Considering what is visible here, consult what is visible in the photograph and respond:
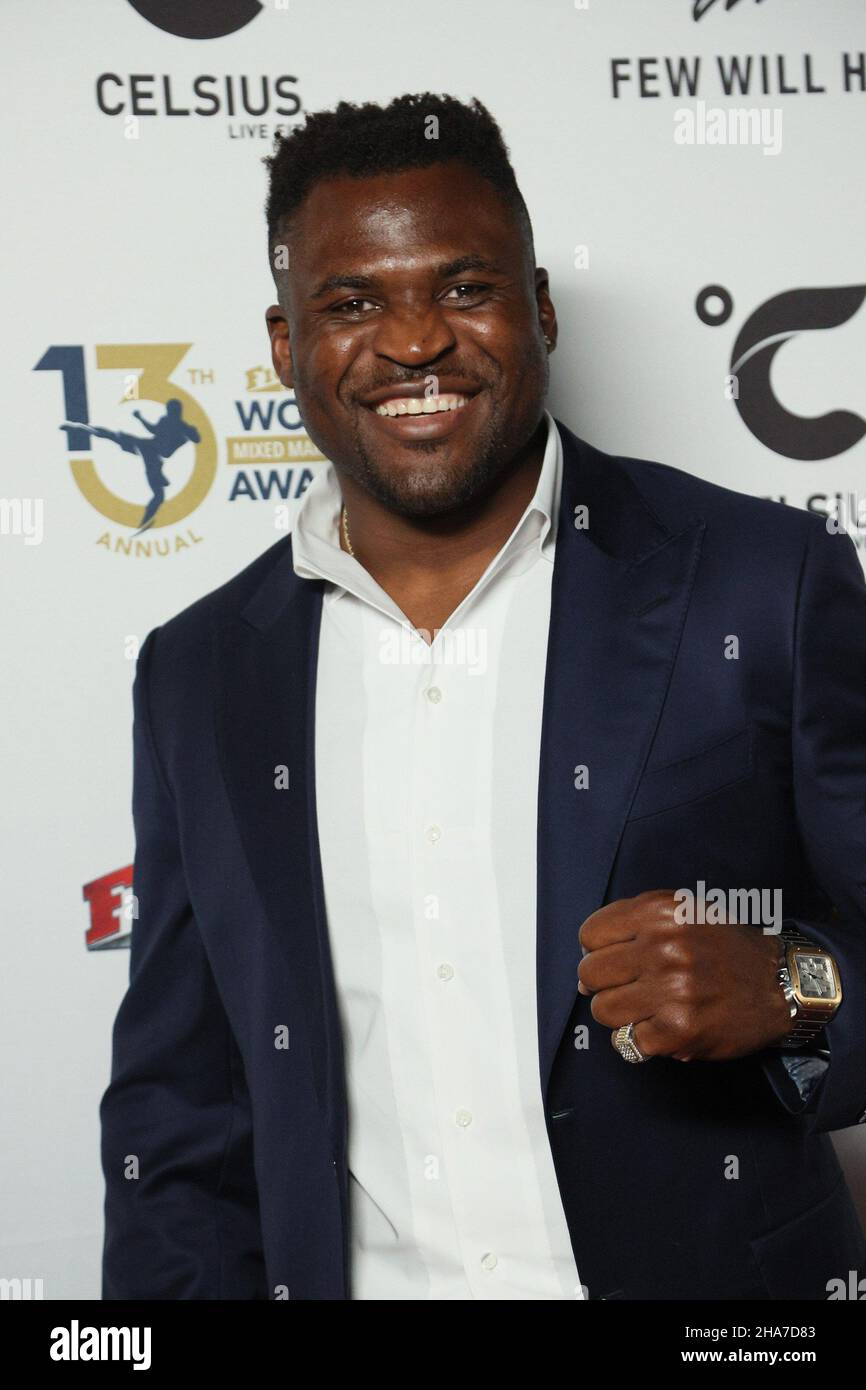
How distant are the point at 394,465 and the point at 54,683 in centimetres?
78

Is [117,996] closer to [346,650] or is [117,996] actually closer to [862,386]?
[346,650]

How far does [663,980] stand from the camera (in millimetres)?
1312

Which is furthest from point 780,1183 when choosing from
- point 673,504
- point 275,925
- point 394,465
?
point 394,465

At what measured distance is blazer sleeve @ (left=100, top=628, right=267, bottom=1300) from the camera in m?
1.69

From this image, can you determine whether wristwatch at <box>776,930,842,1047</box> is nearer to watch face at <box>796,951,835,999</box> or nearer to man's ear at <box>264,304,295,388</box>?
watch face at <box>796,951,835,999</box>

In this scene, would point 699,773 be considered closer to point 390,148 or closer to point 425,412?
point 425,412

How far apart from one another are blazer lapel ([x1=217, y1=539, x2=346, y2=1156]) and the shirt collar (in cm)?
4

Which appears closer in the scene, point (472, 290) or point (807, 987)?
point (807, 987)

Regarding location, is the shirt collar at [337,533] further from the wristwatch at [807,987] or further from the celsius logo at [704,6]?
the celsius logo at [704,6]

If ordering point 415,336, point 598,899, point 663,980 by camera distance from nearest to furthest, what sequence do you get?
point 663,980 → point 598,899 → point 415,336

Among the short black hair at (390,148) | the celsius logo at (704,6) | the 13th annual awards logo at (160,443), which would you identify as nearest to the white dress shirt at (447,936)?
the short black hair at (390,148)

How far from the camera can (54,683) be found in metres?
2.15

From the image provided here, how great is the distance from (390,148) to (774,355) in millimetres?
773

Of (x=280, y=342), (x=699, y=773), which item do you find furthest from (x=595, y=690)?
(x=280, y=342)
